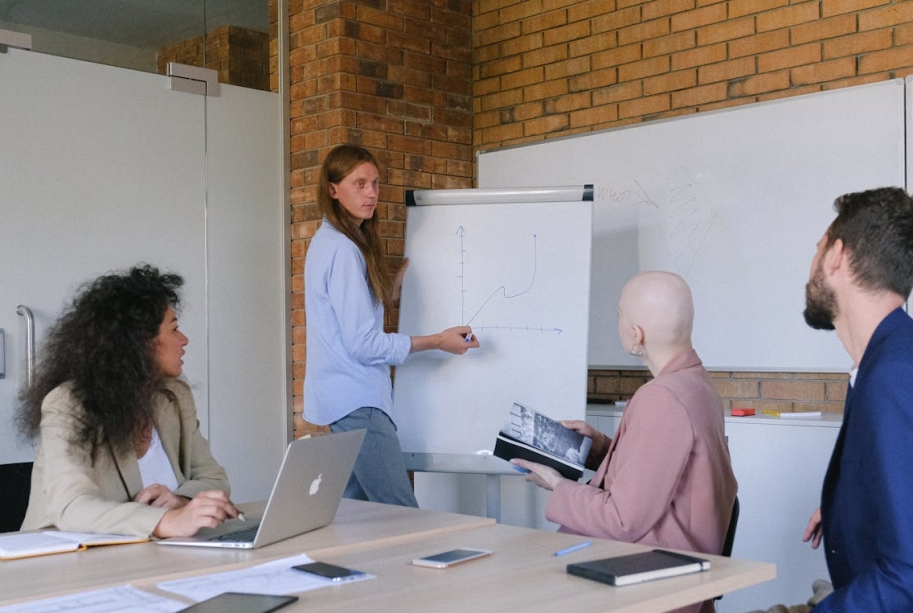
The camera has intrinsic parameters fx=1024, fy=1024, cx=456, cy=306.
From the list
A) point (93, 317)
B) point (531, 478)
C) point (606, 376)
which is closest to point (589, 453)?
point (531, 478)

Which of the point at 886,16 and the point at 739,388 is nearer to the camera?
the point at 886,16

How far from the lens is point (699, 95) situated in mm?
4227

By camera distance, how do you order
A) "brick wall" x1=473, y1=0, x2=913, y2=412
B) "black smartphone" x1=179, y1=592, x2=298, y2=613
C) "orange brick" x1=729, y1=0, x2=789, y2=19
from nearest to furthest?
"black smartphone" x1=179, y1=592, x2=298, y2=613
"brick wall" x1=473, y1=0, x2=913, y2=412
"orange brick" x1=729, y1=0, x2=789, y2=19

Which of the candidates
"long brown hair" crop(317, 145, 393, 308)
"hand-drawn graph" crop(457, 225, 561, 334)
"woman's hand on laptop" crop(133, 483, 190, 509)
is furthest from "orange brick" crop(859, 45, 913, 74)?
"woman's hand on laptop" crop(133, 483, 190, 509)

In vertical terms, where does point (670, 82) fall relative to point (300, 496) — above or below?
above

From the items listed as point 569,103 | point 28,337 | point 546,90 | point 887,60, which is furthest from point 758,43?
point 28,337

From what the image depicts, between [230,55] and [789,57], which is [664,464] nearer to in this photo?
[789,57]

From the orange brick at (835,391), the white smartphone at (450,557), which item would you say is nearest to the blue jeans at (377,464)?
the white smartphone at (450,557)

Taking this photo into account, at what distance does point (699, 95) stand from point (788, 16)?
1.51ft

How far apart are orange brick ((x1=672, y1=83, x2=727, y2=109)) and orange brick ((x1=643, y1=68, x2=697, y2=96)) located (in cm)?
3

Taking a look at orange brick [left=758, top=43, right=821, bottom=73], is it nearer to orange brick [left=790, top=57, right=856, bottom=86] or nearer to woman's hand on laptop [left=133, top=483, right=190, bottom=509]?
orange brick [left=790, top=57, right=856, bottom=86]

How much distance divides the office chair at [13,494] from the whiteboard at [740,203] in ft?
8.14

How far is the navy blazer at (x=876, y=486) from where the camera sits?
1.57 m

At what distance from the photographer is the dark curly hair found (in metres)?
2.27
